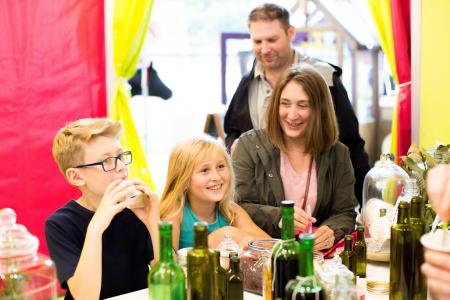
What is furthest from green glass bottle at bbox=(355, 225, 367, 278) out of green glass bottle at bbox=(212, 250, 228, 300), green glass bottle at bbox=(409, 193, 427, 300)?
green glass bottle at bbox=(212, 250, 228, 300)

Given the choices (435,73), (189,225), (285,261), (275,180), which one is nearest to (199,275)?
(285,261)

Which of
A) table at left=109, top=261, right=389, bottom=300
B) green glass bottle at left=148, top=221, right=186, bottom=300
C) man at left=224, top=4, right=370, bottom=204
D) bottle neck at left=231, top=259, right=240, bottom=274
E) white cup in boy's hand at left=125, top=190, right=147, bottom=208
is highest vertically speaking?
man at left=224, top=4, right=370, bottom=204

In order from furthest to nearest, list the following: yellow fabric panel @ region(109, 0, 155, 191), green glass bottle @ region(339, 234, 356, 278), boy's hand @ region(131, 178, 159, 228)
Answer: yellow fabric panel @ region(109, 0, 155, 191), boy's hand @ region(131, 178, 159, 228), green glass bottle @ region(339, 234, 356, 278)

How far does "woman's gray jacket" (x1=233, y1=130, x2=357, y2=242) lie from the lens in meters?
2.58

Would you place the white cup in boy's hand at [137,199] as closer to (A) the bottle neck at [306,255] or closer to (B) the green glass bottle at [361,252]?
(B) the green glass bottle at [361,252]

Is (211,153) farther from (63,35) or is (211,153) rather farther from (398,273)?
(63,35)

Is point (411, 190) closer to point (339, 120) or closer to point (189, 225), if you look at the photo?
point (189, 225)

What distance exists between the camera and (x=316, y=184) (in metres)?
2.60

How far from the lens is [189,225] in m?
2.27

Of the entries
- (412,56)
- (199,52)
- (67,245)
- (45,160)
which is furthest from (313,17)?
(67,245)

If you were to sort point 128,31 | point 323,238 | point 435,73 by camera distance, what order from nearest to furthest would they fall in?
point 323,238 → point 128,31 → point 435,73

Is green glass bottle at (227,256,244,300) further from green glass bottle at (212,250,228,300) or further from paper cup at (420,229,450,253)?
paper cup at (420,229,450,253)

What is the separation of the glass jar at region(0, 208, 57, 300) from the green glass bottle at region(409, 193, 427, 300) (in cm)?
87

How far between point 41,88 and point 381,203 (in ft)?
6.86
